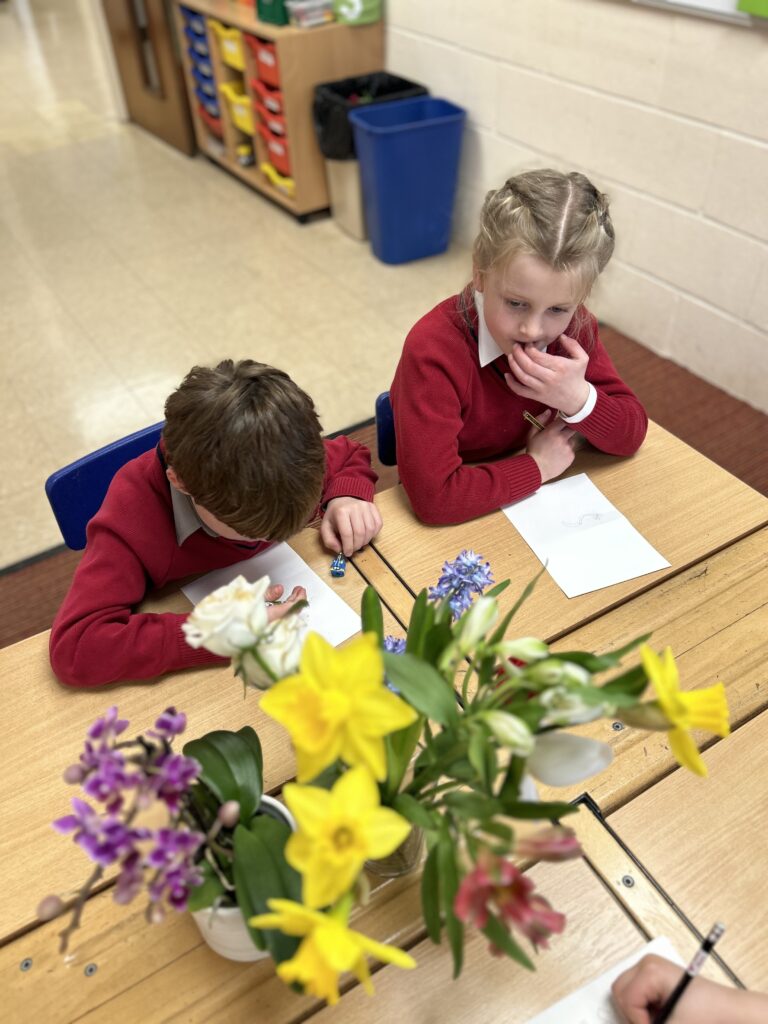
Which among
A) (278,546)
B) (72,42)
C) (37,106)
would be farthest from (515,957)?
(72,42)

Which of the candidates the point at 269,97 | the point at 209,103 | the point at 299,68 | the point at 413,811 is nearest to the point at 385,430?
the point at 413,811

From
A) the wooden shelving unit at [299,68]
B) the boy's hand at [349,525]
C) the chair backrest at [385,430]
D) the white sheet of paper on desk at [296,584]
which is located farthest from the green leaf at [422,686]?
the wooden shelving unit at [299,68]

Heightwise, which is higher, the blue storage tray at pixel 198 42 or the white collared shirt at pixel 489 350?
the white collared shirt at pixel 489 350

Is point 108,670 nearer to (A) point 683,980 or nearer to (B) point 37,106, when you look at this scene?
(A) point 683,980

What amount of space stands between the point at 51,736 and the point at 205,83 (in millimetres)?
3722

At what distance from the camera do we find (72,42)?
20.7 ft

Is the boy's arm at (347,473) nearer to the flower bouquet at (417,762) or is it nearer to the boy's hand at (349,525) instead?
the boy's hand at (349,525)

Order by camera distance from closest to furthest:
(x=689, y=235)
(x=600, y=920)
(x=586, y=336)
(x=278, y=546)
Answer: (x=600, y=920) → (x=278, y=546) → (x=586, y=336) → (x=689, y=235)

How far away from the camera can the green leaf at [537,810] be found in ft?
1.73

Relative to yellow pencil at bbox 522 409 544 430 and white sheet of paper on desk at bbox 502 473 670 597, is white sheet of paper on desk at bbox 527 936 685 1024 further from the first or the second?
yellow pencil at bbox 522 409 544 430

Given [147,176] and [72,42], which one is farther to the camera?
[72,42]

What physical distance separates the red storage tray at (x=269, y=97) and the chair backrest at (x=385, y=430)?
2247 millimetres

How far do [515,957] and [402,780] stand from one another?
0.64ft

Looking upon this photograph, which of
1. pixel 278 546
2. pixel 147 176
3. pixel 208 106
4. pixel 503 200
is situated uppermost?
pixel 503 200
